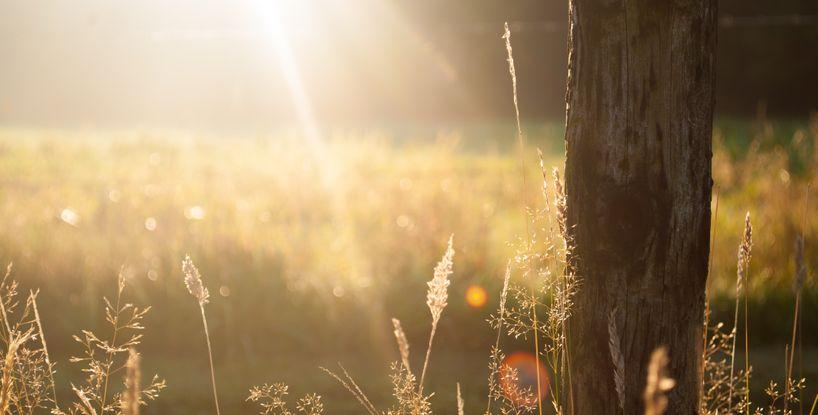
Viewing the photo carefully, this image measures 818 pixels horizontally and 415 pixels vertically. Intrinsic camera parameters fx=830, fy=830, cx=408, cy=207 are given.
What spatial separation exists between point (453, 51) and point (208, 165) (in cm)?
958

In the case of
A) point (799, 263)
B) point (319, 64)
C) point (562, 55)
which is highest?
point (799, 263)

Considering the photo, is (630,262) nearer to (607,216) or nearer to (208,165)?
(607,216)

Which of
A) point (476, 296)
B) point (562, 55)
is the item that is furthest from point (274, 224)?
point (562, 55)

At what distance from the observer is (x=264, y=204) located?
5.57m

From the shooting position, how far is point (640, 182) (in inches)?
71.6

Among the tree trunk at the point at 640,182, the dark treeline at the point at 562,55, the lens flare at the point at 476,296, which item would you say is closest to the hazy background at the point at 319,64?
the dark treeline at the point at 562,55

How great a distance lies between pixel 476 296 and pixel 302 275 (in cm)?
92

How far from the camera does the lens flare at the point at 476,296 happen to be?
428cm

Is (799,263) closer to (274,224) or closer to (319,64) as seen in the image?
(274,224)

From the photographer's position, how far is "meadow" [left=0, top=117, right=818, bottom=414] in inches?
157

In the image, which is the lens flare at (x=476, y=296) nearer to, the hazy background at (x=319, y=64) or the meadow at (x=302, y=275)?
the meadow at (x=302, y=275)

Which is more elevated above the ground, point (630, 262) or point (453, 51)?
point (630, 262)

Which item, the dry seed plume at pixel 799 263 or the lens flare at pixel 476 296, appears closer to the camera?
the dry seed plume at pixel 799 263

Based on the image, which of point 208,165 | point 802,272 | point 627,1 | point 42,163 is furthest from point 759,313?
point 42,163
